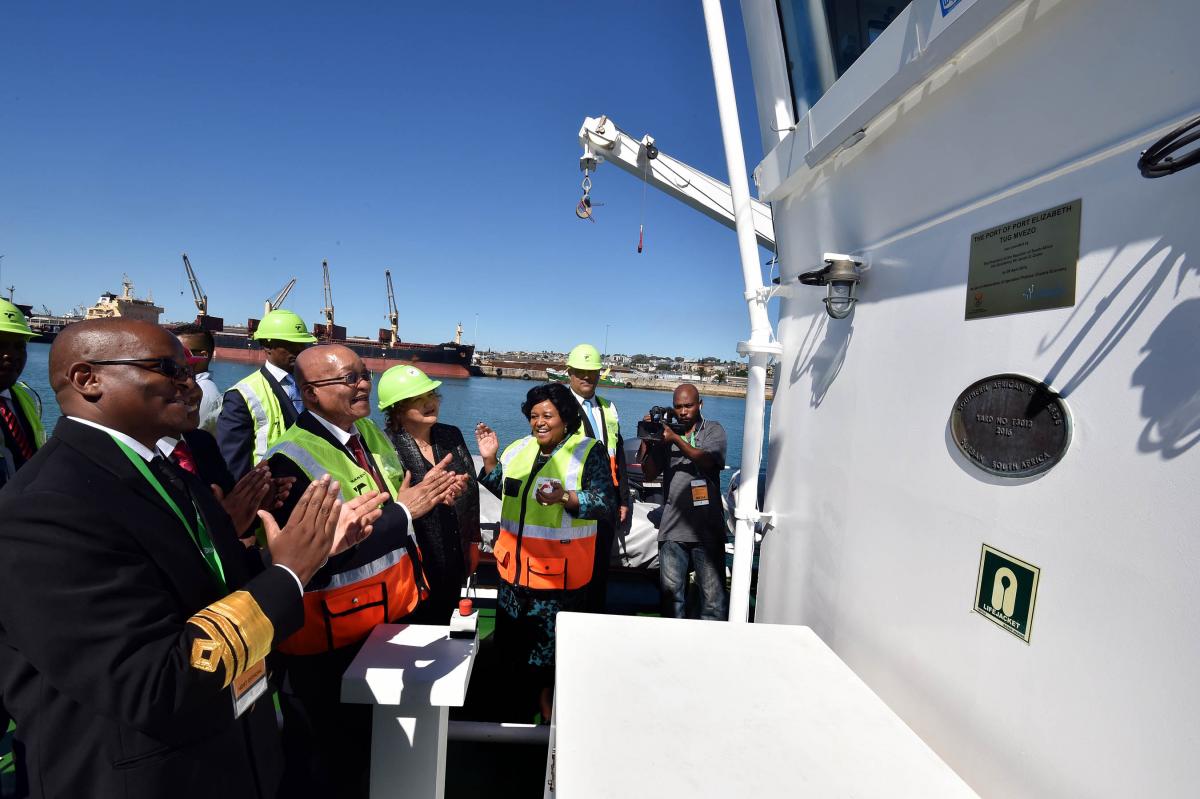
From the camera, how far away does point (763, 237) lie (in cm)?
457

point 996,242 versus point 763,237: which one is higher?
point 763,237

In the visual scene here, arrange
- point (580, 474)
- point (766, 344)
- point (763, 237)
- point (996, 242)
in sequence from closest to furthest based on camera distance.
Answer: point (996, 242)
point (766, 344)
point (580, 474)
point (763, 237)

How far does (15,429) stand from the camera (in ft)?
8.38

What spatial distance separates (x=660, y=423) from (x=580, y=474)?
3.65 ft

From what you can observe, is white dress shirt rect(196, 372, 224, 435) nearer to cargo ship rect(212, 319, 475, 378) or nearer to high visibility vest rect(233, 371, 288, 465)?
high visibility vest rect(233, 371, 288, 465)

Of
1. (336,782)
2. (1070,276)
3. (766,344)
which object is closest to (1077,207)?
(1070,276)

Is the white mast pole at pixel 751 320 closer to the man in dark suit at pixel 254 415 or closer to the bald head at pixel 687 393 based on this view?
the bald head at pixel 687 393

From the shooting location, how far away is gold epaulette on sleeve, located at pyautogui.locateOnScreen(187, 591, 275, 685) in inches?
39.8

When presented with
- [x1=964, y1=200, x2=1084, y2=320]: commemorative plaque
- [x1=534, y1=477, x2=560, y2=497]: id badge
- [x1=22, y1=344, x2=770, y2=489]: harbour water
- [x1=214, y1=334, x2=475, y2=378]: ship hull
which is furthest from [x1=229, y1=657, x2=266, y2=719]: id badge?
[x1=214, y1=334, x2=475, y2=378]: ship hull

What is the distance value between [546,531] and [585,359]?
1525 mm

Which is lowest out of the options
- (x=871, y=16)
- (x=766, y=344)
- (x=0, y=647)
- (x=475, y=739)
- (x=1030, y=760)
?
(x=475, y=739)

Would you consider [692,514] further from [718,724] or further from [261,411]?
[261,411]

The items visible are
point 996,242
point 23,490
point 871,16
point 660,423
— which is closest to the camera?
point 23,490

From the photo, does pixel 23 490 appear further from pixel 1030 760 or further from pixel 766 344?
pixel 766 344
